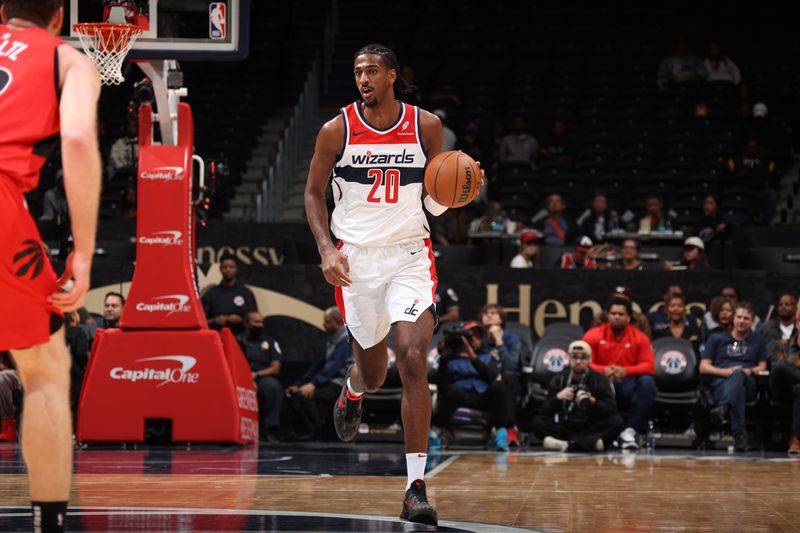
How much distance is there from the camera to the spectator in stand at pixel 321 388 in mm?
12555

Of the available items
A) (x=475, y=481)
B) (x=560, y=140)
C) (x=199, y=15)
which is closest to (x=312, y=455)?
(x=475, y=481)

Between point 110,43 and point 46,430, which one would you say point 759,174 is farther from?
point 46,430

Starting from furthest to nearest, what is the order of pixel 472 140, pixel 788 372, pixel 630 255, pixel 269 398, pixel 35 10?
1. pixel 472 140
2. pixel 630 255
3. pixel 269 398
4. pixel 788 372
5. pixel 35 10

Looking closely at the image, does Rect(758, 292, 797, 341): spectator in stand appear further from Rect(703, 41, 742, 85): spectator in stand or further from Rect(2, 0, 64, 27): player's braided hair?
Rect(2, 0, 64, 27): player's braided hair

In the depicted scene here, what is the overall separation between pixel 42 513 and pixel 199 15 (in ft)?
21.7

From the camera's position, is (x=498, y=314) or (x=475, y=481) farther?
(x=498, y=314)

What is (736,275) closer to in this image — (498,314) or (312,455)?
(498,314)

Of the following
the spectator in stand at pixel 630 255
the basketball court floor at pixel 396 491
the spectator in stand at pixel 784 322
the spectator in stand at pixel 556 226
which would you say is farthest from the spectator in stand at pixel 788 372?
the spectator in stand at pixel 556 226

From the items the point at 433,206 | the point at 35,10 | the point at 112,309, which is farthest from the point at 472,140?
the point at 35,10

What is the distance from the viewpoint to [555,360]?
1220cm

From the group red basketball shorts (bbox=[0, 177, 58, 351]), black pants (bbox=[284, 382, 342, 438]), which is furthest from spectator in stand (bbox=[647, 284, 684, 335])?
red basketball shorts (bbox=[0, 177, 58, 351])

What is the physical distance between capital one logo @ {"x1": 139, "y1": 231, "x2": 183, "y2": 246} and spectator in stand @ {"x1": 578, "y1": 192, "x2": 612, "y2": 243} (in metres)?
5.87

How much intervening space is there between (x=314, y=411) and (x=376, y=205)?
6454 millimetres

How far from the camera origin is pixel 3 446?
424 inches
